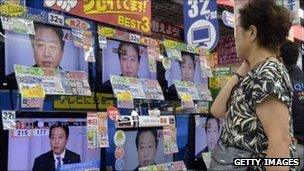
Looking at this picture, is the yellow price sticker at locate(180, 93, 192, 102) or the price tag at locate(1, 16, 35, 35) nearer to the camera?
the price tag at locate(1, 16, 35, 35)

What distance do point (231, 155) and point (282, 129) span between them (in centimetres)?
21

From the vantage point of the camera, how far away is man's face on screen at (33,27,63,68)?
6.64 ft

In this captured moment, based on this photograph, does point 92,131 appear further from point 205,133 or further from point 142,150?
point 205,133

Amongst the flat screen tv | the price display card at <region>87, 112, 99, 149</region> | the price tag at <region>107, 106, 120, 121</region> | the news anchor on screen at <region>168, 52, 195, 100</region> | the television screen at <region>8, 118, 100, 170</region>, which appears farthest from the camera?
the news anchor on screen at <region>168, 52, 195, 100</region>

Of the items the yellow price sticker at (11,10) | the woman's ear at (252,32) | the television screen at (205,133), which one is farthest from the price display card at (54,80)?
the television screen at (205,133)

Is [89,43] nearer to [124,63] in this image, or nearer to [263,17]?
[124,63]

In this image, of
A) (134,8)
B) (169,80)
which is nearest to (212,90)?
(169,80)

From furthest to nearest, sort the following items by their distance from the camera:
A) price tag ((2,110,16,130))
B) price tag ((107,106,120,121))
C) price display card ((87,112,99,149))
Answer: price tag ((107,106,120,121))
price display card ((87,112,99,149))
price tag ((2,110,16,130))

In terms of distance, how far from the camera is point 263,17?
164 centimetres

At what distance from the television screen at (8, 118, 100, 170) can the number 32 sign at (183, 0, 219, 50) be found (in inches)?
114

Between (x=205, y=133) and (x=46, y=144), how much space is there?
145cm

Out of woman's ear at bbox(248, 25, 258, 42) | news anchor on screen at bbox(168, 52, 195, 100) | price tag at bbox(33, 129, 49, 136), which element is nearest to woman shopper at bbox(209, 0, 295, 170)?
woman's ear at bbox(248, 25, 258, 42)

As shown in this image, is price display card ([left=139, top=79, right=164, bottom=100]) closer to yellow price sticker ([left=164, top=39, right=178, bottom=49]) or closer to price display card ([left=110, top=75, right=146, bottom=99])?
price display card ([left=110, top=75, right=146, bottom=99])

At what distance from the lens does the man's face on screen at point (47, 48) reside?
202cm
